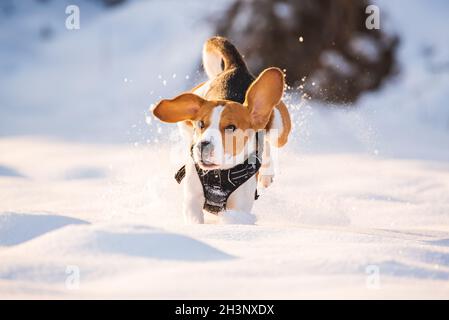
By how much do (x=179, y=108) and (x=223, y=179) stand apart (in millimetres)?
334

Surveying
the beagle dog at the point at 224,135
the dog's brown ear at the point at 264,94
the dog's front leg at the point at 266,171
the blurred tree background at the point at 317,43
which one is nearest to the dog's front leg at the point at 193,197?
the beagle dog at the point at 224,135

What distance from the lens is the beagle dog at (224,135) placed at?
3.50 metres

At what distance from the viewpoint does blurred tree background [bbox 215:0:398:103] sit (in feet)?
29.2

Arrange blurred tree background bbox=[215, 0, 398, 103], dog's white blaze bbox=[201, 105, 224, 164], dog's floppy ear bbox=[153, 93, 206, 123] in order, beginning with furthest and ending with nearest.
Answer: blurred tree background bbox=[215, 0, 398, 103]
dog's floppy ear bbox=[153, 93, 206, 123]
dog's white blaze bbox=[201, 105, 224, 164]

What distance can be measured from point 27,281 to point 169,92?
22.7 ft

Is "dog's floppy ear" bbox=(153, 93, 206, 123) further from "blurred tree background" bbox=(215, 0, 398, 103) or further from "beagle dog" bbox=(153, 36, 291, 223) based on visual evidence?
"blurred tree background" bbox=(215, 0, 398, 103)

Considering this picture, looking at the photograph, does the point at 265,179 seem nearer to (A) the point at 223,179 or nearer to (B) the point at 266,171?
(B) the point at 266,171

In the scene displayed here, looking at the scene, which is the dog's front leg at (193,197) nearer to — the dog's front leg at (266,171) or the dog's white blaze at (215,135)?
the dog's white blaze at (215,135)

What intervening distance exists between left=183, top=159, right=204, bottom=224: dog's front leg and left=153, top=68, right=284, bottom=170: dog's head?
0.55 feet

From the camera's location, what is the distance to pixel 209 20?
9406mm

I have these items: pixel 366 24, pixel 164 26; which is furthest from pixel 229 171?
pixel 164 26

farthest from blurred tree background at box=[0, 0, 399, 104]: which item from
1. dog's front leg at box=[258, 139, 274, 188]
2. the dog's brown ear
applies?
the dog's brown ear

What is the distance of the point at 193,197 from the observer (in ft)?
12.2

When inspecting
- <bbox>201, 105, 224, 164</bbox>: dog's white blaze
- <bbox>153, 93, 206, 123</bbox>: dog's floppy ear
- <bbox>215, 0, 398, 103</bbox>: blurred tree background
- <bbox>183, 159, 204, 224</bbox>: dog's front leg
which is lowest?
<bbox>183, 159, 204, 224</bbox>: dog's front leg
